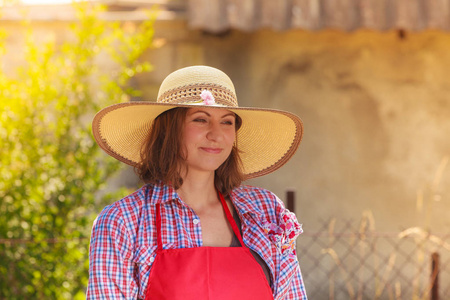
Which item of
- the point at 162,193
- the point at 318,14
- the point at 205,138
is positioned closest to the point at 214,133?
the point at 205,138

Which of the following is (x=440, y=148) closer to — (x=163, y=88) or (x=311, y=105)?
(x=311, y=105)

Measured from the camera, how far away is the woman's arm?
2.00 m

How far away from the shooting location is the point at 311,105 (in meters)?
5.01

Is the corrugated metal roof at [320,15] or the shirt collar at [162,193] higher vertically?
the corrugated metal roof at [320,15]

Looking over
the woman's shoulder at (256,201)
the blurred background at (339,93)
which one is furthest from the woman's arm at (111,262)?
the blurred background at (339,93)

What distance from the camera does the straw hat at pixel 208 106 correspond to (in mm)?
2225

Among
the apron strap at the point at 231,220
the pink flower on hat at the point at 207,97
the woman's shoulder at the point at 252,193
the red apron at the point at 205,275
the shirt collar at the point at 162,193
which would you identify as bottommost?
the red apron at the point at 205,275

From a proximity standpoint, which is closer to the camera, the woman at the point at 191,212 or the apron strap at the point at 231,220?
the woman at the point at 191,212

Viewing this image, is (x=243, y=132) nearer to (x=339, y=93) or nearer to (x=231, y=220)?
(x=231, y=220)

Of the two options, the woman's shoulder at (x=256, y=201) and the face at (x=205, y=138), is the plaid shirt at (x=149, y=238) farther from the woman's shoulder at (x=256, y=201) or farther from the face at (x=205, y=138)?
the face at (x=205, y=138)

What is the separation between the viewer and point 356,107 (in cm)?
501

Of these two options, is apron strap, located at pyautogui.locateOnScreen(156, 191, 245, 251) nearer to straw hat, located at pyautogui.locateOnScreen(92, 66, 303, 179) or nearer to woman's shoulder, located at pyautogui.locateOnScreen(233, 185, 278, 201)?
woman's shoulder, located at pyautogui.locateOnScreen(233, 185, 278, 201)

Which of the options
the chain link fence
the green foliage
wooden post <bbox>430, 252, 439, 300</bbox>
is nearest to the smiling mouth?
the green foliage

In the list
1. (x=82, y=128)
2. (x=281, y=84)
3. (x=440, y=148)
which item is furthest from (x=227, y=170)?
(x=440, y=148)
